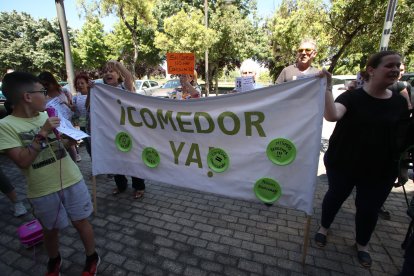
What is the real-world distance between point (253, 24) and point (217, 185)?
23.9m

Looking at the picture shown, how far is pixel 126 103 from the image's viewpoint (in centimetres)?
299

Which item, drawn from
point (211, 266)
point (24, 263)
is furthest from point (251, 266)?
point (24, 263)

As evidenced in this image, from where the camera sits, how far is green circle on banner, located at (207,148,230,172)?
259cm

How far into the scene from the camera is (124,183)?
3.96 meters

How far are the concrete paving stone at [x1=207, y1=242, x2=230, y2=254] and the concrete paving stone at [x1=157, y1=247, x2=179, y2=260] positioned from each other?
0.37m

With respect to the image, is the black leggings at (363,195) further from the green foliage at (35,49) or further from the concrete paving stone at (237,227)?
the green foliage at (35,49)

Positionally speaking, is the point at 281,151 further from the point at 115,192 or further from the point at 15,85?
the point at 115,192

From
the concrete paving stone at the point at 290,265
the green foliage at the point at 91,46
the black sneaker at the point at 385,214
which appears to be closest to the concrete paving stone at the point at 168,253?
the concrete paving stone at the point at 290,265

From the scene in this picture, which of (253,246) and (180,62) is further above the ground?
(180,62)

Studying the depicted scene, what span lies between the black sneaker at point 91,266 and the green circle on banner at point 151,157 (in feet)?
3.72

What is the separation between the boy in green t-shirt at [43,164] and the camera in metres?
1.75

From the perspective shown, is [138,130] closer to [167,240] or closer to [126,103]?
[126,103]

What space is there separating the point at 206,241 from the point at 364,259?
1.60m

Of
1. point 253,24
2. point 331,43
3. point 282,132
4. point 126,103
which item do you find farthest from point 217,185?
point 253,24
